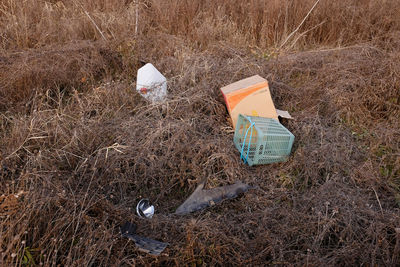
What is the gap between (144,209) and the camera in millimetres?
2830

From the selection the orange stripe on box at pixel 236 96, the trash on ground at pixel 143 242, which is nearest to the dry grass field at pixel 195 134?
the trash on ground at pixel 143 242

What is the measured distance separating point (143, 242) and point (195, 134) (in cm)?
129

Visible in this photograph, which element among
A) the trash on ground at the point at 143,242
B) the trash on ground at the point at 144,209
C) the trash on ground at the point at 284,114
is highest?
the trash on ground at the point at 284,114

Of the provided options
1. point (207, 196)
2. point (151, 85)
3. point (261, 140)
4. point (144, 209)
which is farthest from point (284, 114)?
point (144, 209)

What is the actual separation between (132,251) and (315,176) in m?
1.74

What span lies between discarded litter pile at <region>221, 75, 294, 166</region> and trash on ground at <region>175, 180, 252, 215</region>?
37 cm

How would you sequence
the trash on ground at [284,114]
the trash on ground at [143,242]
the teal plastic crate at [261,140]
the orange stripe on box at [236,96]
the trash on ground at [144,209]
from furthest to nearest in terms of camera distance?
the trash on ground at [284,114] → the orange stripe on box at [236,96] → the teal plastic crate at [261,140] → the trash on ground at [144,209] → the trash on ground at [143,242]

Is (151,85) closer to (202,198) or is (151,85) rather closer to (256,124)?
(256,124)

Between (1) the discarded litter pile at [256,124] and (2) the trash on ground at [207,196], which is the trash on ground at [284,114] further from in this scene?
(2) the trash on ground at [207,196]

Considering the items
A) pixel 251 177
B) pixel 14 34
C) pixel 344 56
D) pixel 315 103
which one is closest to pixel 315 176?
pixel 251 177

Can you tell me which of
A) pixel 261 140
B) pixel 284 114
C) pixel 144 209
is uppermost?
pixel 261 140

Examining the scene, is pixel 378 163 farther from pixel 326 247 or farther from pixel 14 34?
pixel 14 34

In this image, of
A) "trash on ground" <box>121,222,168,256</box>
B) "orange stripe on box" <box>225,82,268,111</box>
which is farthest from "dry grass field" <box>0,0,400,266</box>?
"orange stripe on box" <box>225,82,268,111</box>

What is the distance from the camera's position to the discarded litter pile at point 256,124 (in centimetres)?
322
